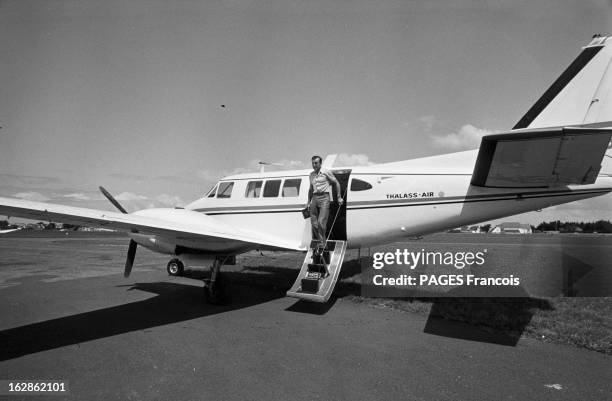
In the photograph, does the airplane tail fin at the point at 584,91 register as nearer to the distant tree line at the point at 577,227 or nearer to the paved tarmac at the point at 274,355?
the paved tarmac at the point at 274,355

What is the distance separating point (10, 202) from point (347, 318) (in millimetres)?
6119

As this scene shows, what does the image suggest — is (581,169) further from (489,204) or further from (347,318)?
(347,318)

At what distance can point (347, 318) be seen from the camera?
24.3ft

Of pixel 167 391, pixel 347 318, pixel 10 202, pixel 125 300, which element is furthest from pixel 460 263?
pixel 10 202

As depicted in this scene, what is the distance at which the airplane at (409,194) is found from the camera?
5719 millimetres

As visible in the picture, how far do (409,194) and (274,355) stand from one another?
4.80m

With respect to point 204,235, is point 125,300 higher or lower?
lower

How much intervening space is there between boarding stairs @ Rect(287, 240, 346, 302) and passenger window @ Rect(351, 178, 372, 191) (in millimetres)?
→ 1392

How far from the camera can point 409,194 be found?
8.24 m

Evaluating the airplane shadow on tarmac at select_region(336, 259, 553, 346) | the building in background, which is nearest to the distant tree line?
the building in background

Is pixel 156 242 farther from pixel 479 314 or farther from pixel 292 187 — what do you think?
pixel 479 314

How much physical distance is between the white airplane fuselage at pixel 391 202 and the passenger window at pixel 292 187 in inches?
1.1

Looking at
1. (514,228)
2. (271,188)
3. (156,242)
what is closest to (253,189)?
(271,188)

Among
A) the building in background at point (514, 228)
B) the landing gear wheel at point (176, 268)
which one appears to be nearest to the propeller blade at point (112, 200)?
the landing gear wheel at point (176, 268)
